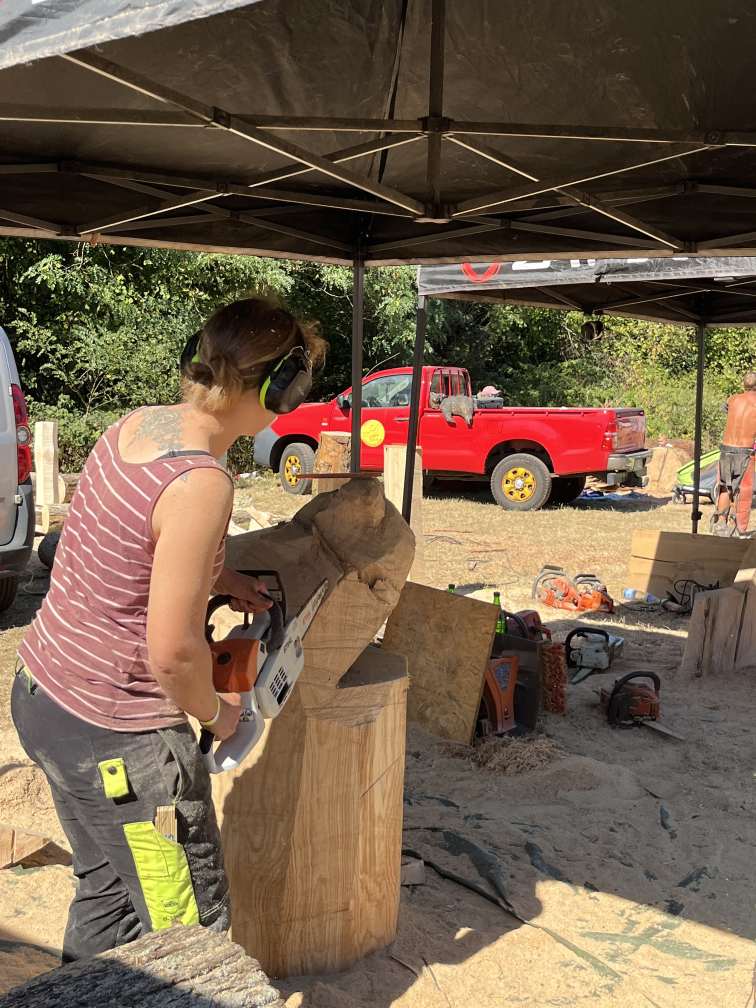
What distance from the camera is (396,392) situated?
14.2 m

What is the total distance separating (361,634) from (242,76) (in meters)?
1.78

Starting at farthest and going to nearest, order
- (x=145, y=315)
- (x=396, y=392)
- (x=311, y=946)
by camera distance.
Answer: (x=145, y=315) → (x=396, y=392) → (x=311, y=946)

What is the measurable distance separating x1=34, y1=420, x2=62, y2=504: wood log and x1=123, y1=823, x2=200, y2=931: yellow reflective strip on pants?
9040mm

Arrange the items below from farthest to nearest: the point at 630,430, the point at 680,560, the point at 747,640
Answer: the point at 630,430, the point at 680,560, the point at 747,640

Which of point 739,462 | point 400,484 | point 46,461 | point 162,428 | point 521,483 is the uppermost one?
point 162,428

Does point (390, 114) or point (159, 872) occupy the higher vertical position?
point (390, 114)

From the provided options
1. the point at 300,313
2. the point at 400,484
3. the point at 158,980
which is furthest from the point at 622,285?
the point at 300,313

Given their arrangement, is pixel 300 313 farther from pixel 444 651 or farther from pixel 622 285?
pixel 444 651

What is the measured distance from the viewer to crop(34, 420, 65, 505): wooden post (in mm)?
10430

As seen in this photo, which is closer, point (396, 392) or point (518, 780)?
point (518, 780)

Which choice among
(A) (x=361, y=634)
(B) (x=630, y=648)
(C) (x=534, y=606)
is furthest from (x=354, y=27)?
(C) (x=534, y=606)

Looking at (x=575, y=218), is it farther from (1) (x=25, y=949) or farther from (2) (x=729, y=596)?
(1) (x=25, y=949)

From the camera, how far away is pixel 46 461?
34.3 ft

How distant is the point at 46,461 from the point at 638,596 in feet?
21.1
